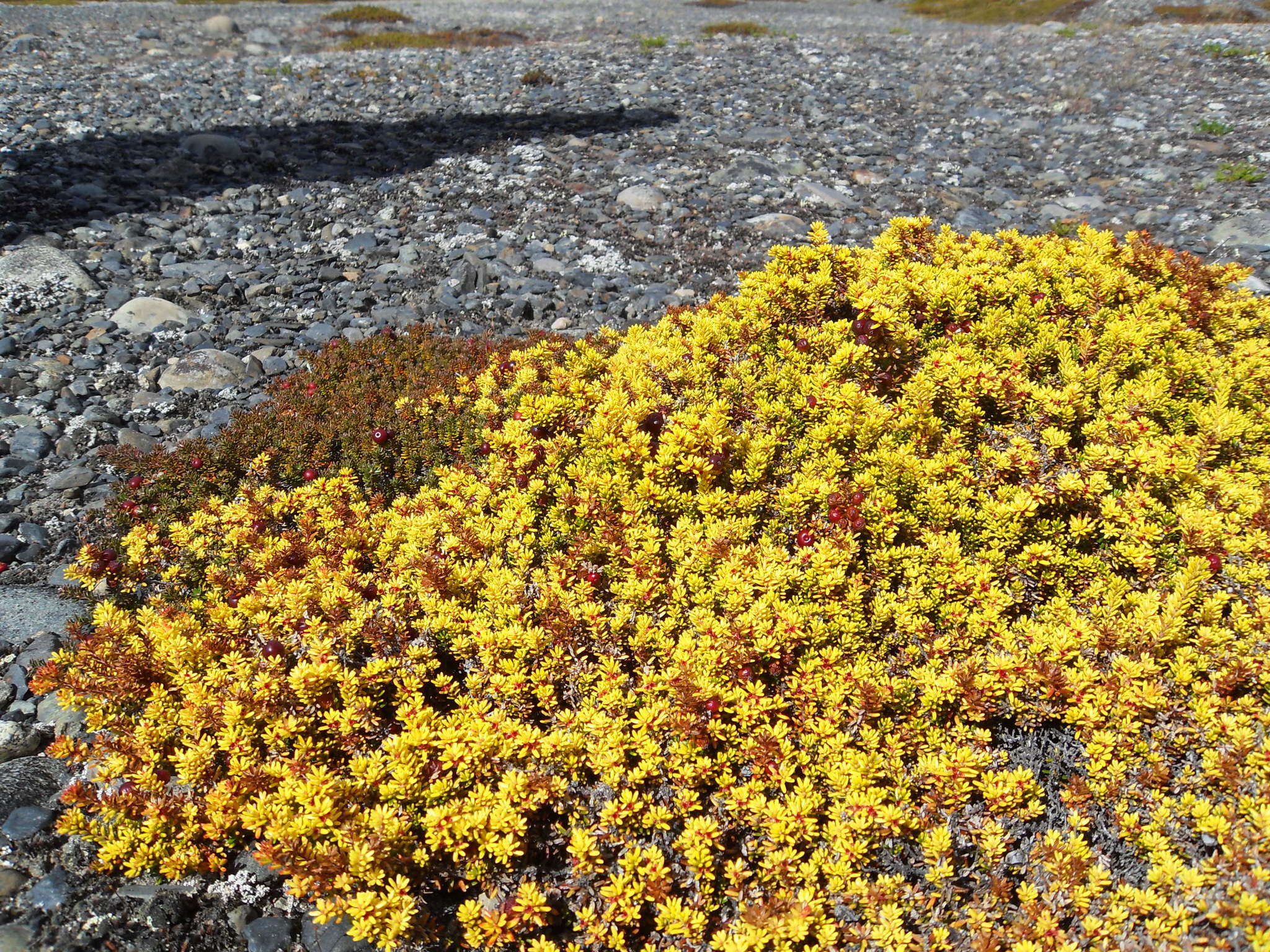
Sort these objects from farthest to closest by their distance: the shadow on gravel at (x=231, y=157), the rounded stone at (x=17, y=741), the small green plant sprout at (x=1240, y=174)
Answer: the small green plant sprout at (x=1240, y=174) < the shadow on gravel at (x=231, y=157) < the rounded stone at (x=17, y=741)

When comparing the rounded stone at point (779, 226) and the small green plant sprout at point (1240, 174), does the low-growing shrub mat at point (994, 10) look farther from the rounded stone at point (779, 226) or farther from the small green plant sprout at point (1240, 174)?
the rounded stone at point (779, 226)

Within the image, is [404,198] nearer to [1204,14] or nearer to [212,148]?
[212,148]

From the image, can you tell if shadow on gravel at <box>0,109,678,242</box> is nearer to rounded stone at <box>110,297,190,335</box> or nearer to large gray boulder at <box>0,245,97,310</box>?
large gray boulder at <box>0,245,97,310</box>

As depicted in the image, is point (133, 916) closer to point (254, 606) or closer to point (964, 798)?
point (254, 606)

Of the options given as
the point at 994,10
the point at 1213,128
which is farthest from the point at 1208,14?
the point at 1213,128

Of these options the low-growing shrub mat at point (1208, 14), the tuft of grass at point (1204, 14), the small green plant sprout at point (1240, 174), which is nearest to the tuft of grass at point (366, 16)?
the small green plant sprout at point (1240, 174)

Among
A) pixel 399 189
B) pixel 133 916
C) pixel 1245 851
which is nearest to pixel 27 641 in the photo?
pixel 133 916
